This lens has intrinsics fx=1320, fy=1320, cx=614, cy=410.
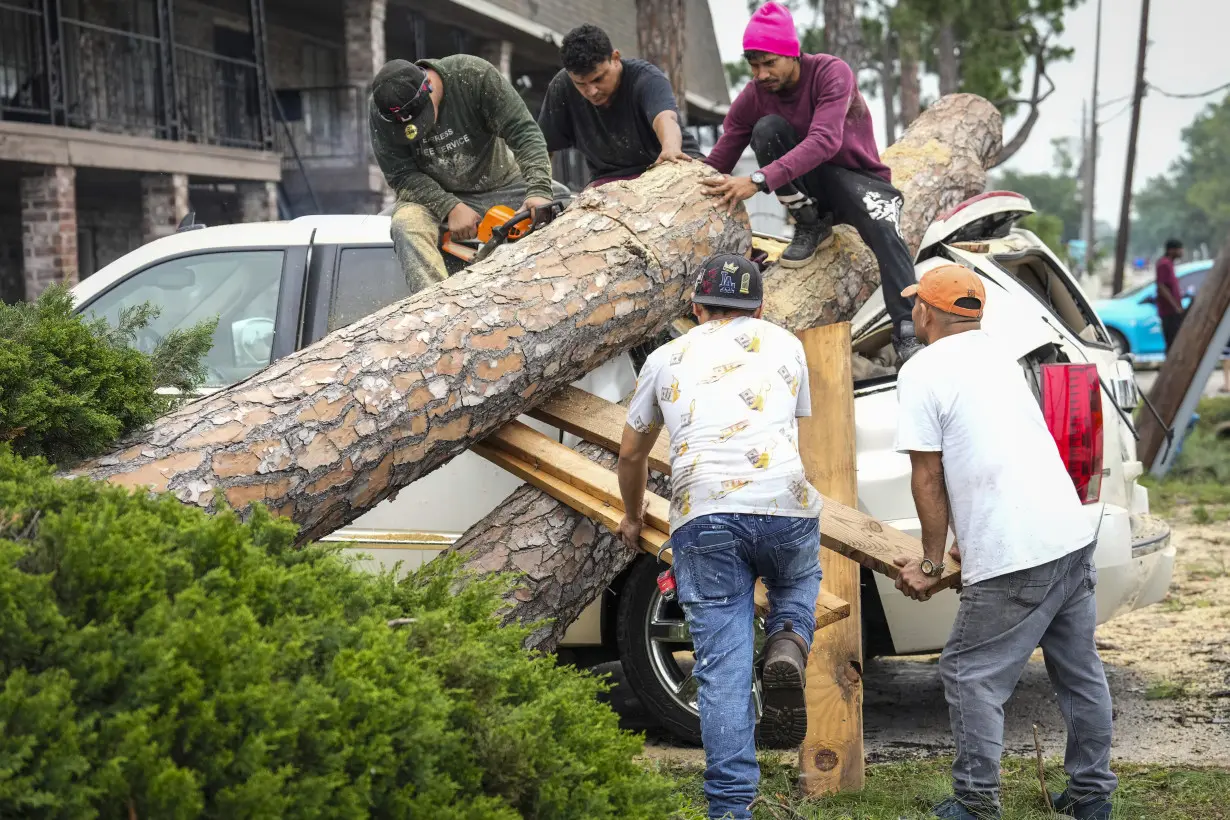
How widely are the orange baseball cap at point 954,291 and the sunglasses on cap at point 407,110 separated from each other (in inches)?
96.6

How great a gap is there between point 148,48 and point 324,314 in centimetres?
1109

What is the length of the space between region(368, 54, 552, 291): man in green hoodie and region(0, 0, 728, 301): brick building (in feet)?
24.4

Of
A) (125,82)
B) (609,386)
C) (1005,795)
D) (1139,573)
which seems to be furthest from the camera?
(125,82)

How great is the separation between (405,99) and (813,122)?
1692 mm

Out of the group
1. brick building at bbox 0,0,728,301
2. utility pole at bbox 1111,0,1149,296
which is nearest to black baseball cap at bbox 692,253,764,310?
brick building at bbox 0,0,728,301

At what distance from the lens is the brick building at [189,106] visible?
12.5 m

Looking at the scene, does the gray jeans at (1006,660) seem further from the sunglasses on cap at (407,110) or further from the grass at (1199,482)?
the grass at (1199,482)

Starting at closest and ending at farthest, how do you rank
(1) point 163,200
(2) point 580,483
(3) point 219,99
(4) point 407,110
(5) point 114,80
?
(2) point 580,483 < (4) point 407,110 < (1) point 163,200 < (5) point 114,80 < (3) point 219,99

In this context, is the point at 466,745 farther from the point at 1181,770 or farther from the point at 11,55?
the point at 11,55

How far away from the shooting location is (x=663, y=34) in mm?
12375

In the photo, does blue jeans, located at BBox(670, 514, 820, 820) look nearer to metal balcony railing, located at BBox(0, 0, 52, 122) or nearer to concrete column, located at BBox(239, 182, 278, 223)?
metal balcony railing, located at BBox(0, 0, 52, 122)

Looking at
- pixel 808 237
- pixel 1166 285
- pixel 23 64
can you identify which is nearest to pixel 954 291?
pixel 808 237

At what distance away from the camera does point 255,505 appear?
2951mm

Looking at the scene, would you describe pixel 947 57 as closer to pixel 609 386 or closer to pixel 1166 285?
pixel 1166 285
